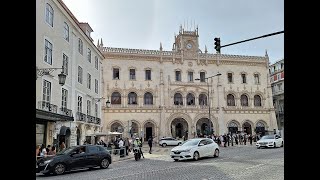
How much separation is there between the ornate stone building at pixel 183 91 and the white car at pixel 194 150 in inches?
977

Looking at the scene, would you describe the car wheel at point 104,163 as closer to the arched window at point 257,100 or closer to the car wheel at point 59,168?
the car wheel at point 59,168

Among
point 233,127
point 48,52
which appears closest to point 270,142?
point 233,127

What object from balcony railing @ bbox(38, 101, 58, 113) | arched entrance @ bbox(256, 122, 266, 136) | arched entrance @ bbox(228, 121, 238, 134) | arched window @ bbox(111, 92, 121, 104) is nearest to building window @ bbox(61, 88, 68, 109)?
balcony railing @ bbox(38, 101, 58, 113)

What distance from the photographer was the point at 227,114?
5606 cm

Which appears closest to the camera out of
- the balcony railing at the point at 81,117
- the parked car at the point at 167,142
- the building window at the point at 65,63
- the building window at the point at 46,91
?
the building window at the point at 46,91

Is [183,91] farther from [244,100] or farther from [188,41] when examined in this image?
[244,100]

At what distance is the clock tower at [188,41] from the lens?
2221 inches

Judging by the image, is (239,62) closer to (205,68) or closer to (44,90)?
(205,68)

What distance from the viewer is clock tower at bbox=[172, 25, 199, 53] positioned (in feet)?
185

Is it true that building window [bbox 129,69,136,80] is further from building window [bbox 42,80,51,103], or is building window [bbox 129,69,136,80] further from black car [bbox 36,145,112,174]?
black car [bbox 36,145,112,174]

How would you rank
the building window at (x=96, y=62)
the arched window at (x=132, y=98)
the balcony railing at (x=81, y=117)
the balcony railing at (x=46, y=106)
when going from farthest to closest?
the arched window at (x=132, y=98)
the building window at (x=96, y=62)
the balcony railing at (x=81, y=117)
the balcony railing at (x=46, y=106)

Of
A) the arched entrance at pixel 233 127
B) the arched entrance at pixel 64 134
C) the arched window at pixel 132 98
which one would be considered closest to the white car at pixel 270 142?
the arched entrance at pixel 64 134
